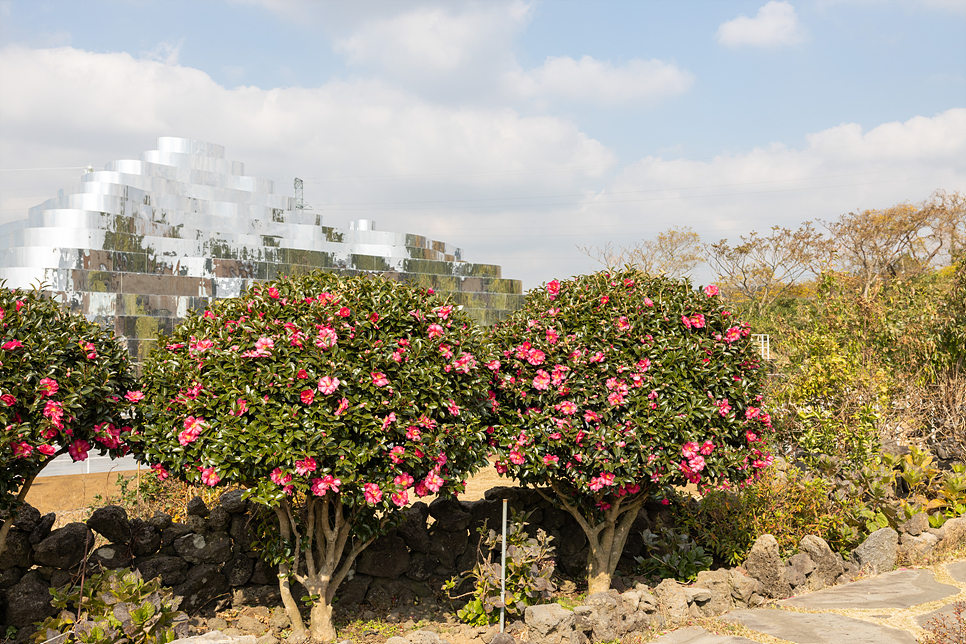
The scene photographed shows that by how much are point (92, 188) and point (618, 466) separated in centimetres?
1665

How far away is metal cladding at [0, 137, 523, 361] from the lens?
13180 mm

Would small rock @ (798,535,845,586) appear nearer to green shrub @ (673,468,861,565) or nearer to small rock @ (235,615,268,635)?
green shrub @ (673,468,861,565)

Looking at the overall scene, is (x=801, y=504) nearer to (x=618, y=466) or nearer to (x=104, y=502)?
(x=618, y=466)

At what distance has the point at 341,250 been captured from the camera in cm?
1930

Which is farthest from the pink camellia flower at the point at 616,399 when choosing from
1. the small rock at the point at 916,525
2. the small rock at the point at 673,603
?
the small rock at the point at 916,525

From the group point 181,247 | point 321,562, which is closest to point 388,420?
point 321,562

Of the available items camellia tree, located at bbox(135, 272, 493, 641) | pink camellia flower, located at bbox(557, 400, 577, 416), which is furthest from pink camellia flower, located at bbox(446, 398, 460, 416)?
pink camellia flower, located at bbox(557, 400, 577, 416)

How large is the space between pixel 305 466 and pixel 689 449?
2536mm

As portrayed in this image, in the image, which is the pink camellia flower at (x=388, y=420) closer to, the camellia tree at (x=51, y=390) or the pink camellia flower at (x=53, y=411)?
the camellia tree at (x=51, y=390)

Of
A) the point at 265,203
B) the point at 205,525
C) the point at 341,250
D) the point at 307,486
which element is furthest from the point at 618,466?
the point at 265,203

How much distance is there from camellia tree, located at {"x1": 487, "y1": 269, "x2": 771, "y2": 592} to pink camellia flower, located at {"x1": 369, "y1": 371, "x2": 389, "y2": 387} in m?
0.95

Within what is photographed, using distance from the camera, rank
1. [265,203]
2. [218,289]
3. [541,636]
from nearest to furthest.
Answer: [541,636] → [218,289] → [265,203]

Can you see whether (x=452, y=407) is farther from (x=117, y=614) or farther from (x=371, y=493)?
(x=117, y=614)

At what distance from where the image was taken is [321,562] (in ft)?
15.4
